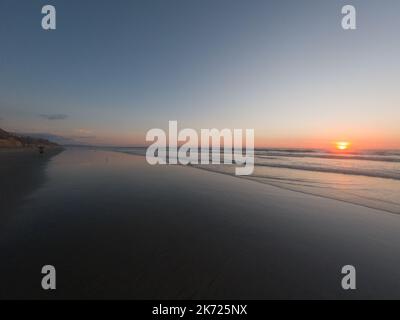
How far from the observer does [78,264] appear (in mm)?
4016

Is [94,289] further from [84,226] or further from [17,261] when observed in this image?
[84,226]

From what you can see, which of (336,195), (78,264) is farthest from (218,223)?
(336,195)

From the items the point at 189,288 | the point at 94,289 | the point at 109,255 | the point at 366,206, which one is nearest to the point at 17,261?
the point at 109,255

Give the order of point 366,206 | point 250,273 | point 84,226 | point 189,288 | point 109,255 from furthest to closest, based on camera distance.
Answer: point 366,206
point 84,226
point 109,255
point 250,273
point 189,288

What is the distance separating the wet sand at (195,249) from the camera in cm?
351

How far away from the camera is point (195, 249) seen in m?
4.84

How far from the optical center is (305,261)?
4457 mm

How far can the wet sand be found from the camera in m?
3.51

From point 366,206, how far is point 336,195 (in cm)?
188

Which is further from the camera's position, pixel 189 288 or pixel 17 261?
pixel 17 261

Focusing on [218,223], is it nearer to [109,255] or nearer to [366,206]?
[109,255]
